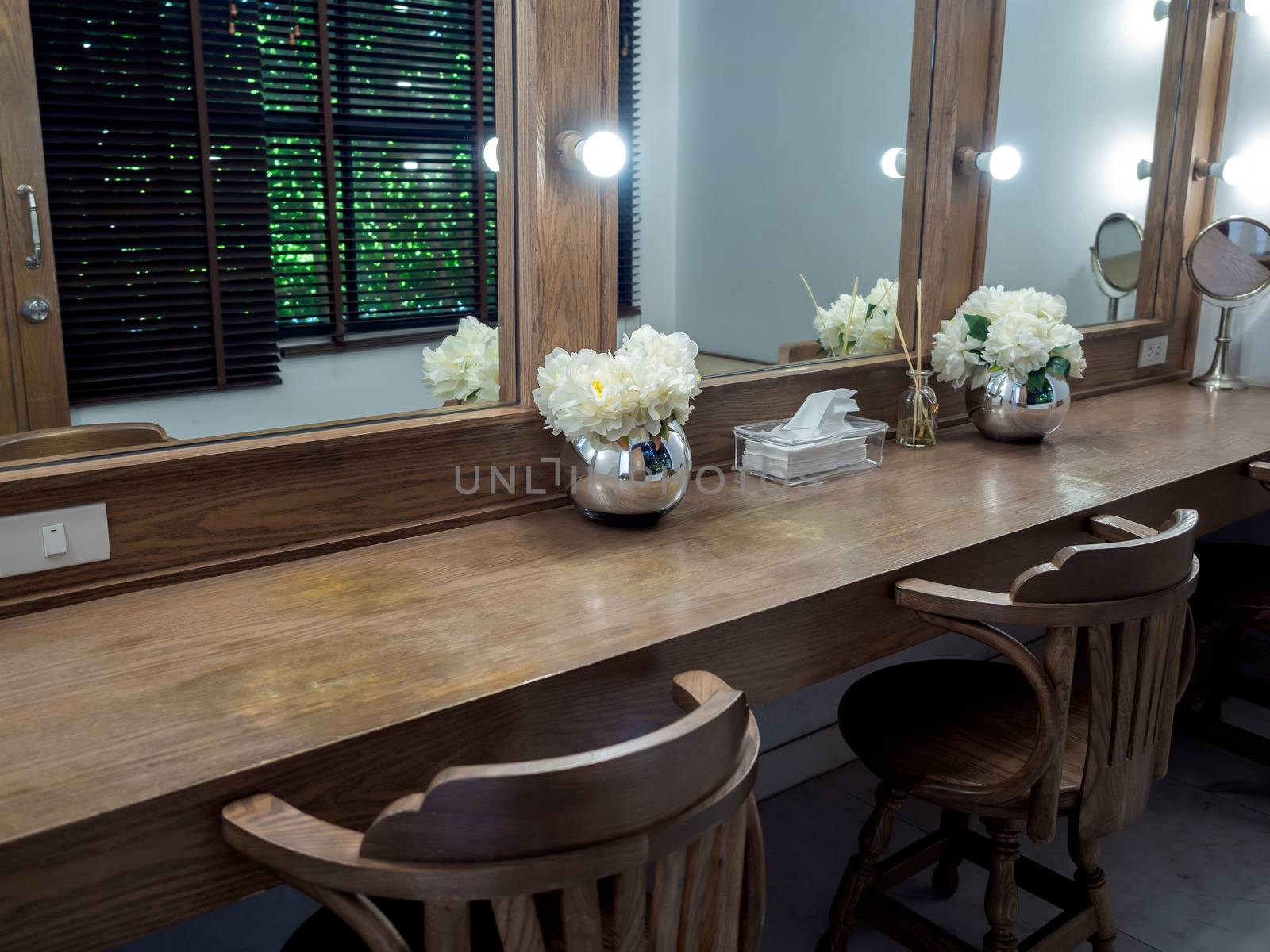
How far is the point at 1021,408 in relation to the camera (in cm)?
234

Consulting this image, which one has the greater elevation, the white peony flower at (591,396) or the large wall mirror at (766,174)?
the large wall mirror at (766,174)

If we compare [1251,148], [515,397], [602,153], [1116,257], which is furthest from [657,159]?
[1251,148]

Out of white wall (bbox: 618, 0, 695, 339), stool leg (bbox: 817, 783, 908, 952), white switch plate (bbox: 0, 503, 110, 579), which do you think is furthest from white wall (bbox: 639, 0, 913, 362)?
white switch plate (bbox: 0, 503, 110, 579)

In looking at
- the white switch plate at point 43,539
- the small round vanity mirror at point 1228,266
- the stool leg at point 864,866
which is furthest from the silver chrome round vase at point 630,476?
the small round vanity mirror at point 1228,266

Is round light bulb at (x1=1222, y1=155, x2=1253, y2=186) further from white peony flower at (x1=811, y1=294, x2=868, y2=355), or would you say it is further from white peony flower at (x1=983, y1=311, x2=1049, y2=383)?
white peony flower at (x1=811, y1=294, x2=868, y2=355)

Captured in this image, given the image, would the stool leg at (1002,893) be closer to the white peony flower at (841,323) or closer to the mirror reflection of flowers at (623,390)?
the mirror reflection of flowers at (623,390)

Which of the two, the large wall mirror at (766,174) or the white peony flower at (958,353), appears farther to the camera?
the white peony flower at (958,353)

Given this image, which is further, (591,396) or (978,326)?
(978,326)

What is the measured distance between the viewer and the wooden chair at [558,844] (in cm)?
87

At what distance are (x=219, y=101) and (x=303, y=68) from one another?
135mm

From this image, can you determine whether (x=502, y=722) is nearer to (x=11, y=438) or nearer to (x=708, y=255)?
(x=11, y=438)

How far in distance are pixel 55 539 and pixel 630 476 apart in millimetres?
800

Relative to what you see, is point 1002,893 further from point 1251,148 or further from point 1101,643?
point 1251,148

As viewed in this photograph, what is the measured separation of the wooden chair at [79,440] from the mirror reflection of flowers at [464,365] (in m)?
0.42
